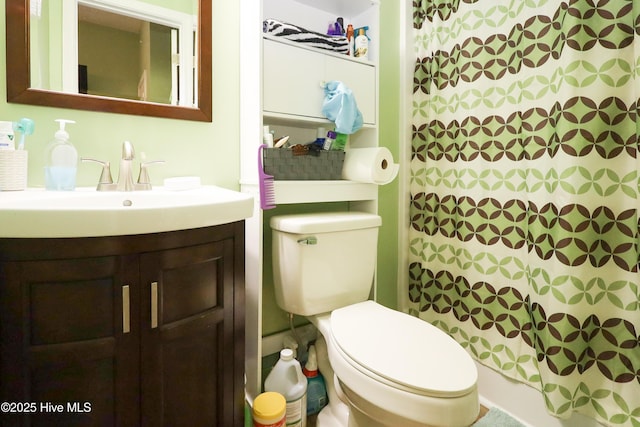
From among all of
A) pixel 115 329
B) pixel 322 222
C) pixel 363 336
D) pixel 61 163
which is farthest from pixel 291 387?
pixel 61 163

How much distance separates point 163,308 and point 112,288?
116 millimetres

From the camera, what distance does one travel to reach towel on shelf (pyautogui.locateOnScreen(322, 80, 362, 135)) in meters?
1.24

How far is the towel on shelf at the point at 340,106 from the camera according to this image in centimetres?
124

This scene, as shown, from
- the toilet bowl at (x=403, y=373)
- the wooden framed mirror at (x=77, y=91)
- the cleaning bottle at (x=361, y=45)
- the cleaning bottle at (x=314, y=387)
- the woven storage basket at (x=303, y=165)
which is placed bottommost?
the cleaning bottle at (x=314, y=387)

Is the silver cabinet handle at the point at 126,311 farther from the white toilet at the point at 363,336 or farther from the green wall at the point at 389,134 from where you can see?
the green wall at the point at 389,134

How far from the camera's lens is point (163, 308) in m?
0.73

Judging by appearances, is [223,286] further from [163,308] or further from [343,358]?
[343,358]

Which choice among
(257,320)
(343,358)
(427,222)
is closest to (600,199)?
(427,222)

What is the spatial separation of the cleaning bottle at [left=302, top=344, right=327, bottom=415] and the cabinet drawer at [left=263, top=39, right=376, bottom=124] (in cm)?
99

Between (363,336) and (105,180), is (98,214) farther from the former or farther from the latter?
(363,336)

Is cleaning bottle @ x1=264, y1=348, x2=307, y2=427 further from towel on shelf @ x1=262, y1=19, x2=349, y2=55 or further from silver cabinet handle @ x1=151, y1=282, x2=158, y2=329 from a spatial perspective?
towel on shelf @ x1=262, y1=19, x2=349, y2=55

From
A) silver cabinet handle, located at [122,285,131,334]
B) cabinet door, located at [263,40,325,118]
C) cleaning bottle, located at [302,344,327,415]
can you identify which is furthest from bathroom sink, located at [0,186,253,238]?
cleaning bottle, located at [302,344,327,415]

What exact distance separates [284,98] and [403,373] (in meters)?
0.98

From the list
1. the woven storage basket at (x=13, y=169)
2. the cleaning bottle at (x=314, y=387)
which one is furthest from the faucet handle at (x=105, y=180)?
the cleaning bottle at (x=314, y=387)
